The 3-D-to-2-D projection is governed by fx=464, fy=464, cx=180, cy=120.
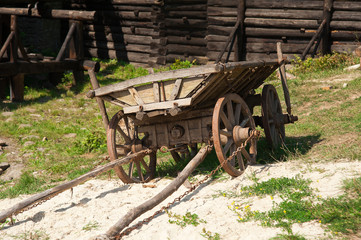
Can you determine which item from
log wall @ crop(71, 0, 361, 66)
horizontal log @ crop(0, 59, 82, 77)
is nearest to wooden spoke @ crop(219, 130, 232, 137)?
horizontal log @ crop(0, 59, 82, 77)

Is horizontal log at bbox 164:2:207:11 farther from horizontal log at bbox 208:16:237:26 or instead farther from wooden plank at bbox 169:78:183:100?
wooden plank at bbox 169:78:183:100

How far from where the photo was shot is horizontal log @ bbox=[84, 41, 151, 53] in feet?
49.7

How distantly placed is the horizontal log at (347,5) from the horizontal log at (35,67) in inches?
284

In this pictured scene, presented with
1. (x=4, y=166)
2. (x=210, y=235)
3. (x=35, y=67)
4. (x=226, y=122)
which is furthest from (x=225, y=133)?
(x=35, y=67)

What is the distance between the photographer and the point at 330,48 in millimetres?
12852

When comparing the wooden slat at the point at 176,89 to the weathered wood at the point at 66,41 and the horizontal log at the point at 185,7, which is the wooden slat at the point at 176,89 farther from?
the horizontal log at the point at 185,7

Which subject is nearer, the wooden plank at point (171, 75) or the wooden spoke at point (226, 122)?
the wooden plank at point (171, 75)

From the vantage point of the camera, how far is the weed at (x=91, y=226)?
480 centimetres

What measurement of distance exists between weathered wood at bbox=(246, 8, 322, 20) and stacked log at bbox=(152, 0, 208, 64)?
1544 millimetres

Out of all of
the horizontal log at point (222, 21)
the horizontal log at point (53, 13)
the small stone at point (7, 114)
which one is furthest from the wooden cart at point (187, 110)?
the horizontal log at point (222, 21)

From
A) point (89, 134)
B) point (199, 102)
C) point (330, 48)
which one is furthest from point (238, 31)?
point (199, 102)

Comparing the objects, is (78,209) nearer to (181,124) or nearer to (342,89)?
(181,124)

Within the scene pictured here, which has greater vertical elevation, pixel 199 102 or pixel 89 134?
pixel 199 102

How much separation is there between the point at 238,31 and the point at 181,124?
834cm
